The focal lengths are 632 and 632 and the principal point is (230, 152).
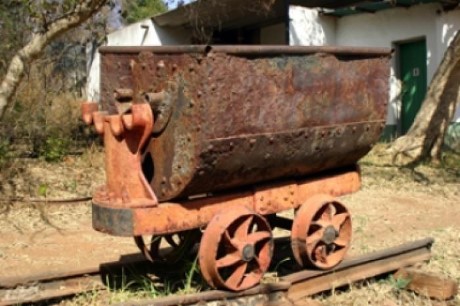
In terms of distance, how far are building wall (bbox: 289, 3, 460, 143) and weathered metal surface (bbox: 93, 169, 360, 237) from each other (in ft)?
29.2

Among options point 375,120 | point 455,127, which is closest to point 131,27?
point 455,127

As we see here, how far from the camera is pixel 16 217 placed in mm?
7695

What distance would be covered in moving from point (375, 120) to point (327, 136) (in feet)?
2.00

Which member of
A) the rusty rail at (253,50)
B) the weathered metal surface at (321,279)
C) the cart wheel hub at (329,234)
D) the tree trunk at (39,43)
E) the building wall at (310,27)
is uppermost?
the building wall at (310,27)

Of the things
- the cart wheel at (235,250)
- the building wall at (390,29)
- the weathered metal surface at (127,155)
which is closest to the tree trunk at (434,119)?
the building wall at (390,29)

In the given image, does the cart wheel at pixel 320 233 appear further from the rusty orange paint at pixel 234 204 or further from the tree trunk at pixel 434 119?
the tree trunk at pixel 434 119

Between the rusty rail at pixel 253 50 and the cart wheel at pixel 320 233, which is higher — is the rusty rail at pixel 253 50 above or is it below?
above

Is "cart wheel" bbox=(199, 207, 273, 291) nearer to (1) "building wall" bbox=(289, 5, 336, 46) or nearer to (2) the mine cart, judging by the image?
(2) the mine cart

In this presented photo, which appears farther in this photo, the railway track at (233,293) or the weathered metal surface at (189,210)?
the railway track at (233,293)

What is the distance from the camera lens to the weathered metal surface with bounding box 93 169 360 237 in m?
3.82

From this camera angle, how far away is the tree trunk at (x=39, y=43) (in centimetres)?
813

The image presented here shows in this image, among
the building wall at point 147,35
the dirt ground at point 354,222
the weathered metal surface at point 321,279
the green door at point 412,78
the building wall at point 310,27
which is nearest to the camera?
the weathered metal surface at point 321,279

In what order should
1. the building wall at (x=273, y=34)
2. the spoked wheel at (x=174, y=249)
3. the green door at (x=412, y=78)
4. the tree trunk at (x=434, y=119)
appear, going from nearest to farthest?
the spoked wheel at (x=174, y=249)
the tree trunk at (x=434, y=119)
the green door at (x=412, y=78)
the building wall at (x=273, y=34)

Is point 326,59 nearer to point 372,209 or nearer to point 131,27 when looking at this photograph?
point 372,209
